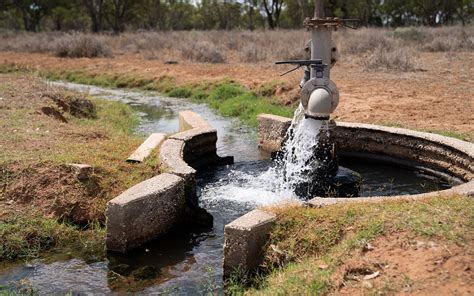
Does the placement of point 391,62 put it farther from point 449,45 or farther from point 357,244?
point 357,244

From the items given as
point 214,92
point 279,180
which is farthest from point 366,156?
point 214,92

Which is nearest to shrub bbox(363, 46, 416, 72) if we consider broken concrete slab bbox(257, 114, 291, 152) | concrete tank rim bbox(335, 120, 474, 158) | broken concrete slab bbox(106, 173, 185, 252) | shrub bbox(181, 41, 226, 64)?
shrub bbox(181, 41, 226, 64)

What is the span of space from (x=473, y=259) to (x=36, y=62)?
23.3 m

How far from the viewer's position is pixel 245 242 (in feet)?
15.6

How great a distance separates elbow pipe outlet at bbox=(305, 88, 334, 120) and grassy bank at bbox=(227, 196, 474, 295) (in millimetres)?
1890

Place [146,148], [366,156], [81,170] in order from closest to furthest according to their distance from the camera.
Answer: [81,170] → [146,148] → [366,156]

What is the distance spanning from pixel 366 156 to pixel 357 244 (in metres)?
4.84

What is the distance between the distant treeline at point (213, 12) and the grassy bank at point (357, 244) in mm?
33544

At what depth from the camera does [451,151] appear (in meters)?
7.56

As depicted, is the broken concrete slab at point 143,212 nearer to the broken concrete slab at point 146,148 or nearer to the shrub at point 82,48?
the broken concrete slab at point 146,148

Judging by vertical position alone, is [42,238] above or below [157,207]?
below

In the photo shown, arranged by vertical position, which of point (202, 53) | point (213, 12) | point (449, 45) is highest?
point (213, 12)

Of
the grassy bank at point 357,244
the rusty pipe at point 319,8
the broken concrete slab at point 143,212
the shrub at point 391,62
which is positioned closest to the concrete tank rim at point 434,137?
the grassy bank at point 357,244

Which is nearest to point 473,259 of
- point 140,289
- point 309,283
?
point 309,283
